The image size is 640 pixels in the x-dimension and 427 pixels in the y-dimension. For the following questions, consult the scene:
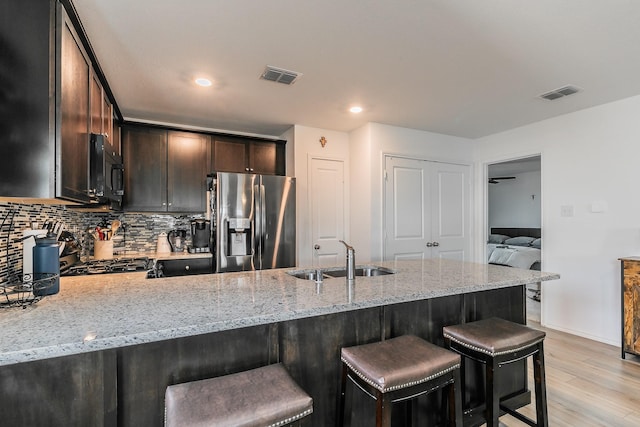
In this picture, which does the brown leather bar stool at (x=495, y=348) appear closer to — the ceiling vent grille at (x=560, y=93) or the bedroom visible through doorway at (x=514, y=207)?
the ceiling vent grille at (x=560, y=93)

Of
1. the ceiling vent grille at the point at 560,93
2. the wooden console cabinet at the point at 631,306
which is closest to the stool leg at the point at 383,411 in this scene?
the wooden console cabinet at the point at 631,306

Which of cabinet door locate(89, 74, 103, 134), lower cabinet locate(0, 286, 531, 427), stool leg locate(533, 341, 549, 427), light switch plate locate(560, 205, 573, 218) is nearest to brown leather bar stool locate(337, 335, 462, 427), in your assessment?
lower cabinet locate(0, 286, 531, 427)

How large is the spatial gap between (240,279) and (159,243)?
96.2 inches

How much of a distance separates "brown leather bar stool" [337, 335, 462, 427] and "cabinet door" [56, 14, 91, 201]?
1.51 metres

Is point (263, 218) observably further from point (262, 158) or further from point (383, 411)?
point (383, 411)

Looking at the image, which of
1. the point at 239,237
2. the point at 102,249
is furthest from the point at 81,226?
the point at 239,237

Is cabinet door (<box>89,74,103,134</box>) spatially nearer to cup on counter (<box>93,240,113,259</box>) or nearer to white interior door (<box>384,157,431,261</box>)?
cup on counter (<box>93,240,113,259</box>)

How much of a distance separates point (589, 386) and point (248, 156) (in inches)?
154

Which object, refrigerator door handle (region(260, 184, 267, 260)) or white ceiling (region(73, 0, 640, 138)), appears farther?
refrigerator door handle (region(260, 184, 267, 260))

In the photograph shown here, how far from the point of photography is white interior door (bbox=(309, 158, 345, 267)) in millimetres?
4039

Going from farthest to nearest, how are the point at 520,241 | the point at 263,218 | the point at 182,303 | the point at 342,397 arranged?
Answer: the point at 520,241 < the point at 263,218 < the point at 342,397 < the point at 182,303

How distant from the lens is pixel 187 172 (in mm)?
3770

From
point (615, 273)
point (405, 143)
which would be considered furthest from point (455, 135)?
point (615, 273)

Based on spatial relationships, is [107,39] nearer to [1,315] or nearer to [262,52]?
[262,52]
